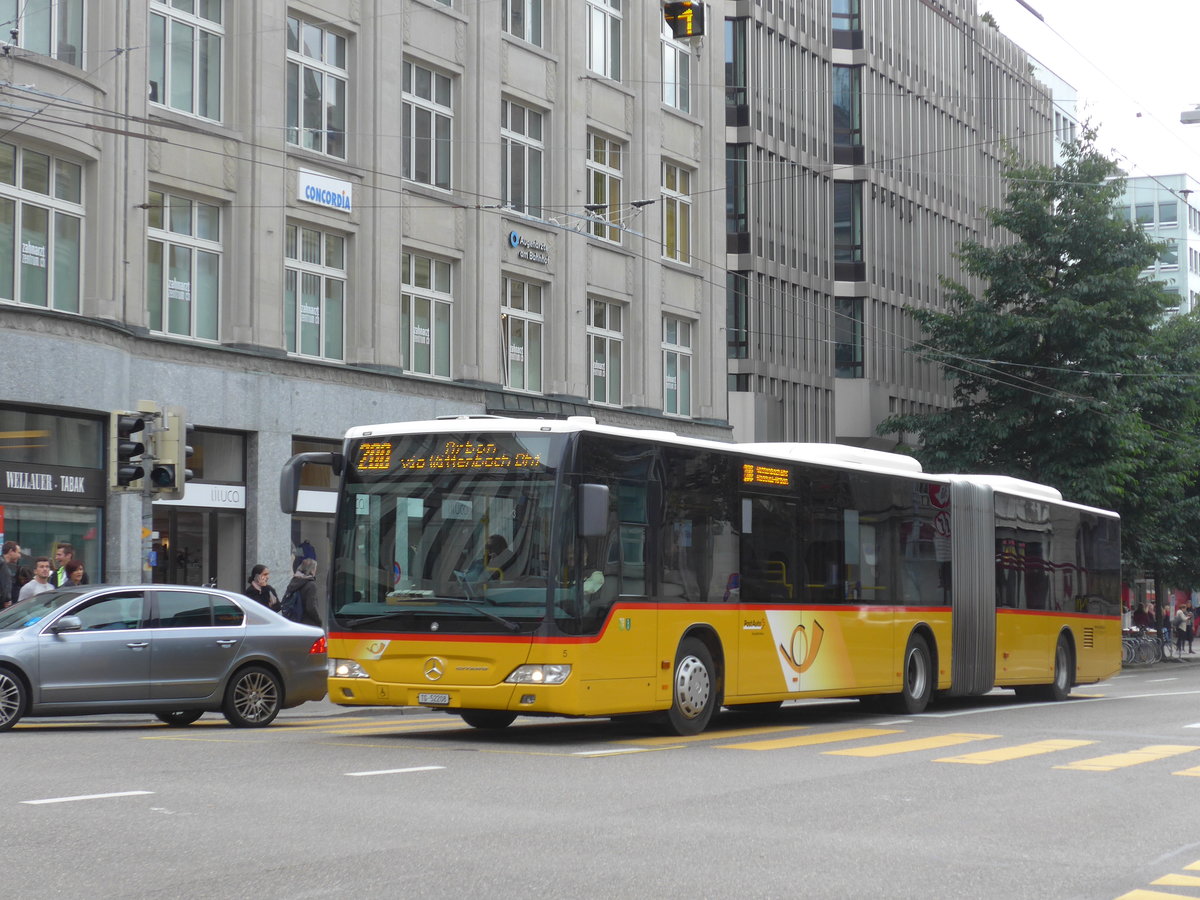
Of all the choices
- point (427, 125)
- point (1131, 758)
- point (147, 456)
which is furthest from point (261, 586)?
point (427, 125)

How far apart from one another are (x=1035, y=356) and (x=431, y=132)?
1827 centimetres

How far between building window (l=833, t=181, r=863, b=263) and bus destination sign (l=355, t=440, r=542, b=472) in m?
39.4

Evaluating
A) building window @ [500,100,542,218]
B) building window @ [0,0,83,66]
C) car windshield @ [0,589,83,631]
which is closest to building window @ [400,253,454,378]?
building window @ [500,100,542,218]

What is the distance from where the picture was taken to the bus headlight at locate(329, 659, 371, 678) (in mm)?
15117

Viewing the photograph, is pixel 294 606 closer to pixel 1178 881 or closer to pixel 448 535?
pixel 448 535

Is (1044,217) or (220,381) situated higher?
(1044,217)

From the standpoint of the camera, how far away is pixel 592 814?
9.89 meters

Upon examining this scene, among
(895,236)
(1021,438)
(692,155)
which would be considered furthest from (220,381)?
(895,236)

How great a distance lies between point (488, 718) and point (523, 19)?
867 inches

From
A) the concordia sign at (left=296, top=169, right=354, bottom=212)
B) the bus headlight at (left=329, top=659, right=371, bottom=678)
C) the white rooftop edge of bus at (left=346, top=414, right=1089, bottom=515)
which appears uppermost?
the concordia sign at (left=296, top=169, right=354, bottom=212)

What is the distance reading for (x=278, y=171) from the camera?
29.2m

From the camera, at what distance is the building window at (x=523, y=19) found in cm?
3494

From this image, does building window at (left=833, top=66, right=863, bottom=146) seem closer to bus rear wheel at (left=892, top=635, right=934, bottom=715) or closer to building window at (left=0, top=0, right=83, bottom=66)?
building window at (left=0, top=0, right=83, bottom=66)

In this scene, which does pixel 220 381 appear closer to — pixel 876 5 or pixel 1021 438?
pixel 1021 438
